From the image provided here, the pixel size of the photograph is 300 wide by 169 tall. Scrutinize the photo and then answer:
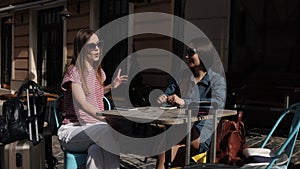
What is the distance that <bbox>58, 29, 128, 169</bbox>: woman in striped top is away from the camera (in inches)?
106

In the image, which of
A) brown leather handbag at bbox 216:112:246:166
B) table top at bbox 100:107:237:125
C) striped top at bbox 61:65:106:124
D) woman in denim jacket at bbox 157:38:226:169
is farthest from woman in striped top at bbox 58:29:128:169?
brown leather handbag at bbox 216:112:246:166

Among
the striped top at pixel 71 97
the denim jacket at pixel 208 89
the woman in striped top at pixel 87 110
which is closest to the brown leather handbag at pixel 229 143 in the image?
the denim jacket at pixel 208 89

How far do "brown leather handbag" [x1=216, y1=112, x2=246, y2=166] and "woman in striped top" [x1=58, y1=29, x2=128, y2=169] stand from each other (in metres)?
0.86

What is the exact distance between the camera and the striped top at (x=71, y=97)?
2820mm

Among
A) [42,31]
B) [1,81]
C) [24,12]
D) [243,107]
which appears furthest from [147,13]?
[1,81]

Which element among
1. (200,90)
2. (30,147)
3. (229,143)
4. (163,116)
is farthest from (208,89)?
(30,147)

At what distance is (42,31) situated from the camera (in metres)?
12.7

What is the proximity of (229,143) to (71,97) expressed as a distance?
1.32 m

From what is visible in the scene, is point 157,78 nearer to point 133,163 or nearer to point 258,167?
point 133,163

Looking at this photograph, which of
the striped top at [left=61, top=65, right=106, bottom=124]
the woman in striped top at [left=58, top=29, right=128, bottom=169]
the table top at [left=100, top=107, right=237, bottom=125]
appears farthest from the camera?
the striped top at [left=61, top=65, right=106, bottom=124]

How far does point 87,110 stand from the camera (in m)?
2.75

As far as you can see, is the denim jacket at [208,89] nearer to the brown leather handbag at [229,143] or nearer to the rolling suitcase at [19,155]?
the brown leather handbag at [229,143]

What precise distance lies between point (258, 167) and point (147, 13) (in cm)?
640

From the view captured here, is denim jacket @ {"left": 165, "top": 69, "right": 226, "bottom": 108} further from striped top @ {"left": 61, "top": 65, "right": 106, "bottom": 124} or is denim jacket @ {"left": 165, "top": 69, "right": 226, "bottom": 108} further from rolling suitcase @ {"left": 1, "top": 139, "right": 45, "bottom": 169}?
rolling suitcase @ {"left": 1, "top": 139, "right": 45, "bottom": 169}
